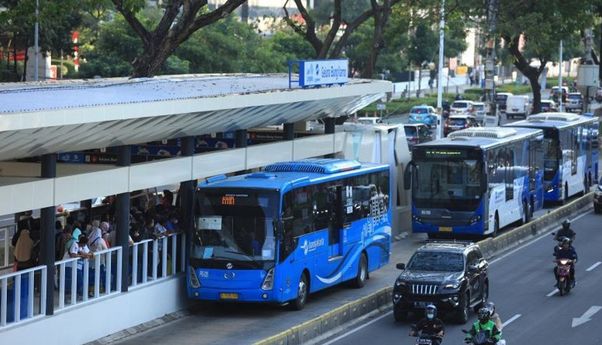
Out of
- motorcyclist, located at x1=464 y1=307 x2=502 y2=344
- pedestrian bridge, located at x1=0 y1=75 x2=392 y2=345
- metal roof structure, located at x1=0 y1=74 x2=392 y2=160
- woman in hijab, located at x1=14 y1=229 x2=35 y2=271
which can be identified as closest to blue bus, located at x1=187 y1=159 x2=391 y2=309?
pedestrian bridge, located at x1=0 y1=75 x2=392 y2=345

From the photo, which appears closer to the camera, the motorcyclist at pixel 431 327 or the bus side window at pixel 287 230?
the motorcyclist at pixel 431 327

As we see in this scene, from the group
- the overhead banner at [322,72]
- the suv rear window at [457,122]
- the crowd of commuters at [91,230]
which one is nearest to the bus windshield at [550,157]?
the overhead banner at [322,72]

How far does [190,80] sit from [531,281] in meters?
9.93

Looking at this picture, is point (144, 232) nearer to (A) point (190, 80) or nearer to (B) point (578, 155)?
(A) point (190, 80)

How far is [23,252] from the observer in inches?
899

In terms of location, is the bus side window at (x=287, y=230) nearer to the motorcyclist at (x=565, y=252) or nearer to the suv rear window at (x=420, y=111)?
the motorcyclist at (x=565, y=252)

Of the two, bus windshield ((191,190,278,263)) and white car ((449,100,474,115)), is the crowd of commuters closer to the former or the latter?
bus windshield ((191,190,278,263))

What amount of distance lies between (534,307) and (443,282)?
3.66 meters

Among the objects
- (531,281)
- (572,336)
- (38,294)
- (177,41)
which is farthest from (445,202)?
(38,294)

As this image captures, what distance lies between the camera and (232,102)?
1028 inches

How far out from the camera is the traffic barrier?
36312 mm

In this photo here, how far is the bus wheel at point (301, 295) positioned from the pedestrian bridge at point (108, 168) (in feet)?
7.78

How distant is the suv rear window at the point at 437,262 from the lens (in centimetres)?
2662

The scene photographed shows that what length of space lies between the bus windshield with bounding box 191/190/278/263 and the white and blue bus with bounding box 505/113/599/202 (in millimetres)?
21727
